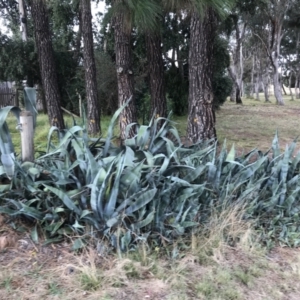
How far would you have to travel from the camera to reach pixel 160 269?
244 centimetres

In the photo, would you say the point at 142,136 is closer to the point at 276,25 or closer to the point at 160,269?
the point at 160,269

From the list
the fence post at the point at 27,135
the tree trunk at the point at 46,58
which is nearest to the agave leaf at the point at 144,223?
the fence post at the point at 27,135

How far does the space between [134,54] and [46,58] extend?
5.43 m

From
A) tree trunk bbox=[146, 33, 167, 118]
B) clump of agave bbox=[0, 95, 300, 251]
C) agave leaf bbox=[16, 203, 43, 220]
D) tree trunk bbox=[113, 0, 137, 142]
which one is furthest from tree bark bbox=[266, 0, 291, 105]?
agave leaf bbox=[16, 203, 43, 220]

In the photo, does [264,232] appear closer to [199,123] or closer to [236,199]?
[236,199]

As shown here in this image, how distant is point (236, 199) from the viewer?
10.4 feet

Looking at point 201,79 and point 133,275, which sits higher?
point 201,79

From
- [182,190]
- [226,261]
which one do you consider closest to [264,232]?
[226,261]

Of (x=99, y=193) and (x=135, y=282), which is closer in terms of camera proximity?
(x=135, y=282)

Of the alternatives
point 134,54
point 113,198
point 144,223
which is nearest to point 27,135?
point 113,198

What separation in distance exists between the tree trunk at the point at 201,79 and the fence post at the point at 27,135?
3.52 metres

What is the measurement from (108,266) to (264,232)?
152 cm

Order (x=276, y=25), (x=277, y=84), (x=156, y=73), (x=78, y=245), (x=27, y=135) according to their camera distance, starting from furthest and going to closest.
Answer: (x=277, y=84) → (x=276, y=25) → (x=156, y=73) → (x=27, y=135) → (x=78, y=245)

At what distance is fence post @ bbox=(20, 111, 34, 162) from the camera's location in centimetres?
313
